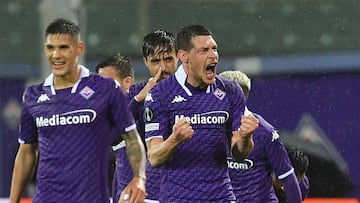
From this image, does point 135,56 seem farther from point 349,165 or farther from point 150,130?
point 150,130

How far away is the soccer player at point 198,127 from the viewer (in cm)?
670

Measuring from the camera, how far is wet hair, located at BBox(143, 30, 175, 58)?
7.69 metres

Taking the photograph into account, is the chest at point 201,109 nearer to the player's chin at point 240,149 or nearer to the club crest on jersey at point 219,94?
the club crest on jersey at point 219,94

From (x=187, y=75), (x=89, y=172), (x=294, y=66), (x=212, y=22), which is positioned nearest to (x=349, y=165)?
(x=294, y=66)

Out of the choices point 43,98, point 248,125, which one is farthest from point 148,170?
point 43,98

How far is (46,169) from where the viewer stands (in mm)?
6270

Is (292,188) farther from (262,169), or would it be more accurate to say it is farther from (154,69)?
(154,69)

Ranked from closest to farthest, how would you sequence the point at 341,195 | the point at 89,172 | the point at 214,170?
the point at 89,172 → the point at 214,170 → the point at 341,195

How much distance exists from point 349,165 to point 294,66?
3.23 ft

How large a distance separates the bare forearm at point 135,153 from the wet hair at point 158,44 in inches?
56.2

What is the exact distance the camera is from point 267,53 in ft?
37.1

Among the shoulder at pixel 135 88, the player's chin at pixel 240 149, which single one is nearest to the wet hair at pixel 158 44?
the shoulder at pixel 135 88

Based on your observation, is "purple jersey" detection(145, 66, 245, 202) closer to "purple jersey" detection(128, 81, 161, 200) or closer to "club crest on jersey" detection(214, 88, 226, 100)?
"club crest on jersey" detection(214, 88, 226, 100)

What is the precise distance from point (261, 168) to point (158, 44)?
3.15ft
